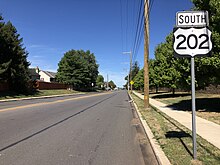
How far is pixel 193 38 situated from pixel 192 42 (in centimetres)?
8

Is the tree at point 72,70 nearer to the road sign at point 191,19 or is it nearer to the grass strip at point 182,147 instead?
the grass strip at point 182,147

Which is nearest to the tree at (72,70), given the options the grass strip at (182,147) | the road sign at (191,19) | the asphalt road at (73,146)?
the asphalt road at (73,146)

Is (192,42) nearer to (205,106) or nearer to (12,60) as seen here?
(205,106)

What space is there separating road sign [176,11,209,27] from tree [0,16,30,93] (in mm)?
36566

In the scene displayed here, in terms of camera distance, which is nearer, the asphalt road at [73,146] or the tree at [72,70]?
the asphalt road at [73,146]

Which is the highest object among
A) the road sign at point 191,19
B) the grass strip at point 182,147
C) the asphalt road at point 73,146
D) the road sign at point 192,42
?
the road sign at point 191,19

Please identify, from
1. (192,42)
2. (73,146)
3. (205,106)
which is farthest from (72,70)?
(192,42)

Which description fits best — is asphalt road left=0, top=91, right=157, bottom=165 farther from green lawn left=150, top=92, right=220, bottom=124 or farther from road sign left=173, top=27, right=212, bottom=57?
green lawn left=150, top=92, right=220, bottom=124

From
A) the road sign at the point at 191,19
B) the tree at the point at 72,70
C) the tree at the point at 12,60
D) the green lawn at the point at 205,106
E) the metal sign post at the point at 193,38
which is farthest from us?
the tree at the point at 72,70

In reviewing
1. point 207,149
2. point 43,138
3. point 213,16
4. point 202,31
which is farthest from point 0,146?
point 213,16

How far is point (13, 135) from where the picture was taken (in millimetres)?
9484

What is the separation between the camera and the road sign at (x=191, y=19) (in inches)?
235

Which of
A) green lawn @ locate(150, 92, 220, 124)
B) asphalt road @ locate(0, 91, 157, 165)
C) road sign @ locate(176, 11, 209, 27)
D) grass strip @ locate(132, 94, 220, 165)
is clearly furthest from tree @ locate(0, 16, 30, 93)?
road sign @ locate(176, 11, 209, 27)

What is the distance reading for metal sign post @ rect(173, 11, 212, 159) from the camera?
230 inches
